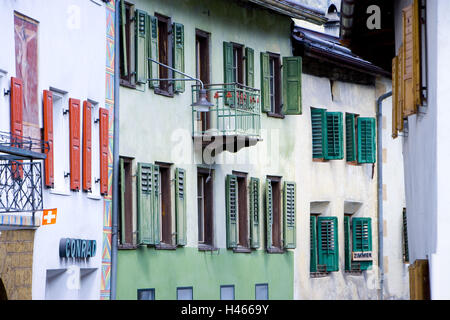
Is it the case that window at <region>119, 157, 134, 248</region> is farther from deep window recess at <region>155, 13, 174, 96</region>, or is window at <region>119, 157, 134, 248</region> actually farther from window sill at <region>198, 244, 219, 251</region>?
window sill at <region>198, 244, 219, 251</region>

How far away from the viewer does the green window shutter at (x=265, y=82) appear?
99.1 feet

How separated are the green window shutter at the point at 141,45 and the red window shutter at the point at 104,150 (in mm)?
1626

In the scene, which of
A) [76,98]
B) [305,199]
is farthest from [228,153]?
[76,98]

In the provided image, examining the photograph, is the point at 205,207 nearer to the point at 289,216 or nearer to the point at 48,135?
the point at 289,216

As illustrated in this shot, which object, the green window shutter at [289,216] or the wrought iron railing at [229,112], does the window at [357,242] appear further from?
the wrought iron railing at [229,112]

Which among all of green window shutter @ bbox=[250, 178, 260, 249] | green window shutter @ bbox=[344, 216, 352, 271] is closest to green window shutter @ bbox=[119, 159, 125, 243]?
green window shutter @ bbox=[250, 178, 260, 249]

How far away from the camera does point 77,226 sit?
2223cm

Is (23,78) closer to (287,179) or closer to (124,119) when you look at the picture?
(124,119)

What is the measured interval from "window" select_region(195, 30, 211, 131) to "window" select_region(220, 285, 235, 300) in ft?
11.6

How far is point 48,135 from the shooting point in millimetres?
20547

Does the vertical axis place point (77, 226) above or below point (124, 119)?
below

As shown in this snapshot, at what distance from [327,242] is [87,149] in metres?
11.6

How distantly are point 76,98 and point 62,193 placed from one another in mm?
1882

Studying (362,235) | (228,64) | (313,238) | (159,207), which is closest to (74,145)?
(159,207)
